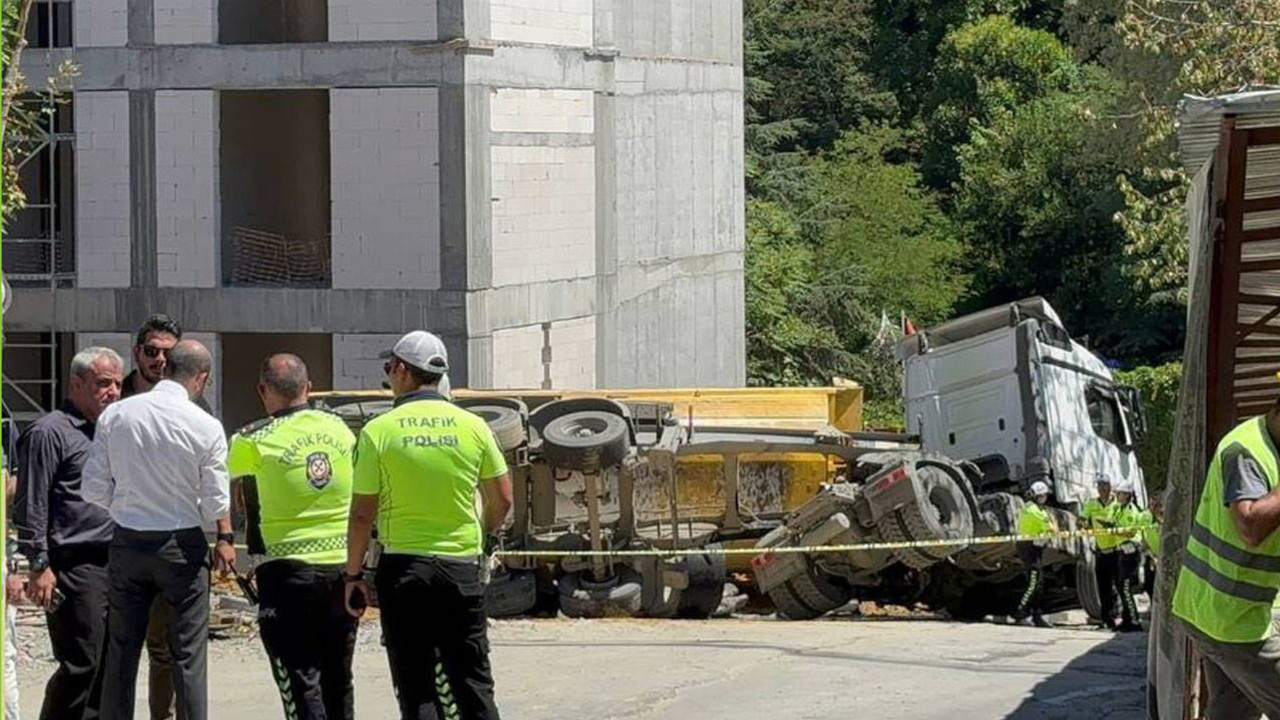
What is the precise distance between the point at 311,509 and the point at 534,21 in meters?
20.5

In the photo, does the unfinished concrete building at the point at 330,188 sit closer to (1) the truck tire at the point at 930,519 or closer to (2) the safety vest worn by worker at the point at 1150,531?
(2) the safety vest worn by worker at the point at 1150,531

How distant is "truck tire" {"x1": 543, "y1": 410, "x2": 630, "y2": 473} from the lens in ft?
55.5

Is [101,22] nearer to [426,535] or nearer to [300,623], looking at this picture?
[300,623]

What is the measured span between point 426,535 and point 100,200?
68.6 ft

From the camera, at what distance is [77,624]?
28.7 ft

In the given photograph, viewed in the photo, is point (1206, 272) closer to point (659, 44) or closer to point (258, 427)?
point (258, 427)

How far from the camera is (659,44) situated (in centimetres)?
3334

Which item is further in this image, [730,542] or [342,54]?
[342,54]

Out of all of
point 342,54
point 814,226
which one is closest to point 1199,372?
point 342,54

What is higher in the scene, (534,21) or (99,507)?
(534,21)

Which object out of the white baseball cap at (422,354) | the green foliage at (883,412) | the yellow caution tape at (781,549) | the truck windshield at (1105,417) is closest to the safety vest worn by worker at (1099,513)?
the yellow caution tape at (781,549)

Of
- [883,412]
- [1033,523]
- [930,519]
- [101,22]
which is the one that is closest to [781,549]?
[930,519]

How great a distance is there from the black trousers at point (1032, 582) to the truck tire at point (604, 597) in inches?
130

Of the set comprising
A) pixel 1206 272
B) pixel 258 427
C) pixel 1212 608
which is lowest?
pixel 1212 608
